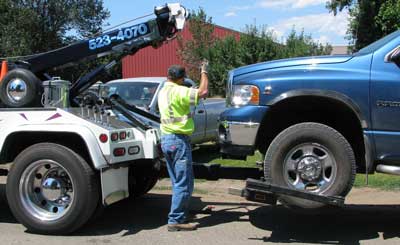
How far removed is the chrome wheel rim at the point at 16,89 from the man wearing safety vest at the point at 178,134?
167cm

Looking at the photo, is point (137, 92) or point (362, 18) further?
point (362, 18)

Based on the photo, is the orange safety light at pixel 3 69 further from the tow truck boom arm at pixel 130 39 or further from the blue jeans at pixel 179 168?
the blue jeans at pixel 179 168

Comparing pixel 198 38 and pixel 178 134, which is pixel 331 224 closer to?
pixel 178 134

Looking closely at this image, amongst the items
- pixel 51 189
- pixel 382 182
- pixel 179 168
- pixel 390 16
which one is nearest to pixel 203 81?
pixel 179 168

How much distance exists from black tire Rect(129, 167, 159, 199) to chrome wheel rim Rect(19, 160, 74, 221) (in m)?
1.13

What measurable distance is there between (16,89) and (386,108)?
416 centimetres

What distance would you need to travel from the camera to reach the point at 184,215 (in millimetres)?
6336

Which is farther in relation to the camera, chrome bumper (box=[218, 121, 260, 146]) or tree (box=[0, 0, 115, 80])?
tree (box=[0, 0, 115, 80])

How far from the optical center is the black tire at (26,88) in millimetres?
6508

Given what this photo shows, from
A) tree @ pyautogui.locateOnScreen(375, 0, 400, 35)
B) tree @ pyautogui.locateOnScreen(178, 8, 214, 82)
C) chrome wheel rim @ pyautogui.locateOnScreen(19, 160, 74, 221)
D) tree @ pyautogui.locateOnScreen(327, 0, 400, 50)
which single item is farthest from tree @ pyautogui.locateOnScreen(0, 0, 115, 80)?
chrome wheel rim @ pyautogui.locateOnScreen(19, 160, 74, 221)

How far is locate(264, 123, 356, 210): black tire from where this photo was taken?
560 centimetres

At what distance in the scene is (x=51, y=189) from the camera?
20.3 ft

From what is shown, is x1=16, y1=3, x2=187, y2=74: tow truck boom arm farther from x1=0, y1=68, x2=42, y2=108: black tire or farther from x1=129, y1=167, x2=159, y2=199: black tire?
x1=129, y1=167, x2=159, y2=199: black tire

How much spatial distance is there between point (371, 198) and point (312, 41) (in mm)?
26309
